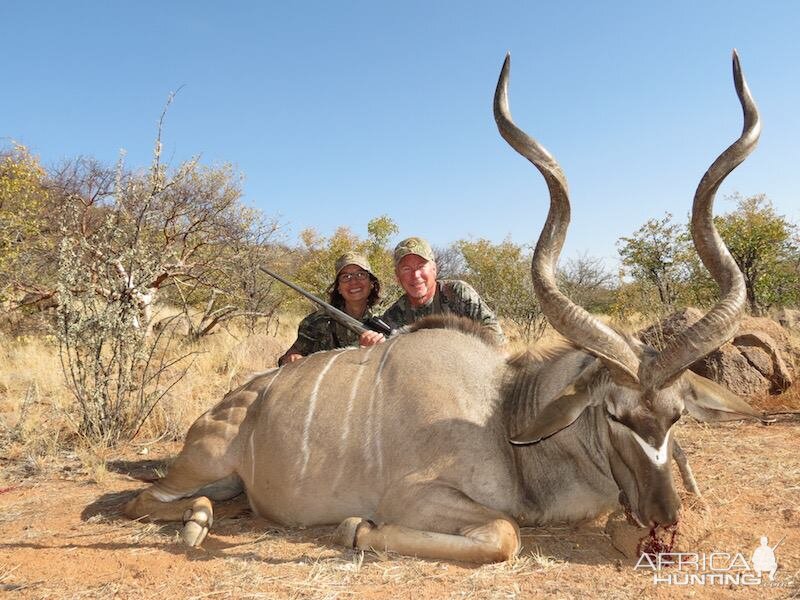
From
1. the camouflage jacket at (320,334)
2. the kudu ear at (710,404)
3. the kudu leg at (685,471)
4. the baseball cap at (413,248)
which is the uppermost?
the baseball cap at (413,248)

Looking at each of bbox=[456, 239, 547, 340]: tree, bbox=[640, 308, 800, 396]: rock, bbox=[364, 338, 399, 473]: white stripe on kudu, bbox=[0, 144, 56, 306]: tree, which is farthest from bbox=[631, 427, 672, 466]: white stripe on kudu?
bbox=[0, 144, 56, 306]: tree

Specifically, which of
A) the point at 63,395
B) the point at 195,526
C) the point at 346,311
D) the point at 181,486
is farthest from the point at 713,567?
the point at 63,395

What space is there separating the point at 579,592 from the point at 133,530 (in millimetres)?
2134

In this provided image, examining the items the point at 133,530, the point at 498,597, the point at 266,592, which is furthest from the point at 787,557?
the point at 133,530

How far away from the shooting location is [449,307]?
476 centimetres

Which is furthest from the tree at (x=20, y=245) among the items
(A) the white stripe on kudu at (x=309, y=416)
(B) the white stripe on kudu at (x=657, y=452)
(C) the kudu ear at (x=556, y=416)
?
(B) the white stripe on kudu at (x=657, y=452)

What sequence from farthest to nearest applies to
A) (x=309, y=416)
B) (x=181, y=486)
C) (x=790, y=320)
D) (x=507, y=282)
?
(x=507, y=282), (x=790, y=320), (x=181, y=486), (x=309, y=416)

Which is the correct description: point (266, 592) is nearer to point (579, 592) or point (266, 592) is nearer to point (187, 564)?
point (187, 564)

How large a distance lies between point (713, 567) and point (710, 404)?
0.62m

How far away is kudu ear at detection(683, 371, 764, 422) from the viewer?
2.61 metres

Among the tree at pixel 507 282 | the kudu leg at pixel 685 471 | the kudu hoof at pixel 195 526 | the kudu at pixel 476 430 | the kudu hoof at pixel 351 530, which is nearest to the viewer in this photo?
the kudu at pixel 476 430

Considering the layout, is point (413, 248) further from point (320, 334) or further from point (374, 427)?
point (374, 427)

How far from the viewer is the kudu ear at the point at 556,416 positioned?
8.48 feet

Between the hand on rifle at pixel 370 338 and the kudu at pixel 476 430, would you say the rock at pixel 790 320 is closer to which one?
the hand on rifle at pixel 370 338
